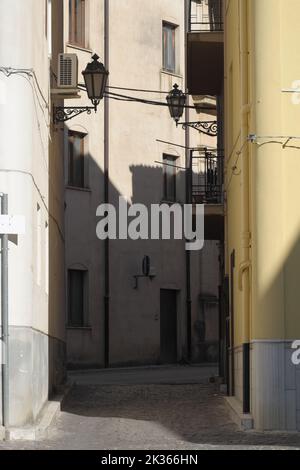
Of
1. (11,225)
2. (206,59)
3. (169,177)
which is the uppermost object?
(206,59)

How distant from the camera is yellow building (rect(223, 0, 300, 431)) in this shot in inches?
575

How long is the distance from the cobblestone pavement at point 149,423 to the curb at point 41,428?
119 millimetres

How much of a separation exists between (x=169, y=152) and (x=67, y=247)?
5.70 m

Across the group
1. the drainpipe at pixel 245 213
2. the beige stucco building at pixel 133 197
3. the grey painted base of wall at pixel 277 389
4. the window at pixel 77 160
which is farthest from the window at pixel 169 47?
the grey painted base of wall at pixel 277 389

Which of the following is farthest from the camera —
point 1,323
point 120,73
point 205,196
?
point 120,73

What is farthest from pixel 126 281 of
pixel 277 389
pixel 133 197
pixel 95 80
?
pixel 277 389

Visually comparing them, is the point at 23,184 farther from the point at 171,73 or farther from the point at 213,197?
the point at 171,73

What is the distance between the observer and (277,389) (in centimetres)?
1457

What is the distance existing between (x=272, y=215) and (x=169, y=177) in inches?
833

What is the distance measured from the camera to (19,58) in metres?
14.7
